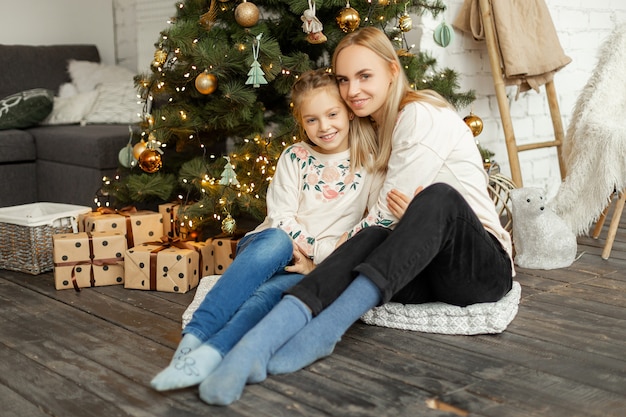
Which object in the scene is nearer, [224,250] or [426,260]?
[426,260]

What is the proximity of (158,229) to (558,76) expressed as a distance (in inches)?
88.6

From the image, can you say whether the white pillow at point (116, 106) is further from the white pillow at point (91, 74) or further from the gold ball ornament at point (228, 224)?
the gold ball ornament at point (228, 224)

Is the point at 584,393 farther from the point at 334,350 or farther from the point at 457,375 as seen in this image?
the point at 334,350

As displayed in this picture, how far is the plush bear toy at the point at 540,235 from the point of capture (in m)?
2.72

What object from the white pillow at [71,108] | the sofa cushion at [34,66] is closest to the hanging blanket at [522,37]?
the white pillow at [71,108]

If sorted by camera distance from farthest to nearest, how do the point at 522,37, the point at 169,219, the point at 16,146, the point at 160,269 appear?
the point at 16,146, the point at 522,37, the point at 169,219, the point at 160,269

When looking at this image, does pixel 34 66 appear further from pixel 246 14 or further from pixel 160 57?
pixel 246 14

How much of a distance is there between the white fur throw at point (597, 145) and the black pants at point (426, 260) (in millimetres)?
1067

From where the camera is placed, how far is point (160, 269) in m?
2.49

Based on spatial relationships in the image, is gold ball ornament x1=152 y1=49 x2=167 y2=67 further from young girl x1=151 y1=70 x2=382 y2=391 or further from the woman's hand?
the woman's hand

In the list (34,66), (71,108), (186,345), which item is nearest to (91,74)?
(34,66)

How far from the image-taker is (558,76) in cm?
391

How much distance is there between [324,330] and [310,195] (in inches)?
21.8

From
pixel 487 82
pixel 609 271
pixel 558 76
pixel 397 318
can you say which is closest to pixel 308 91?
pixel 397 318
